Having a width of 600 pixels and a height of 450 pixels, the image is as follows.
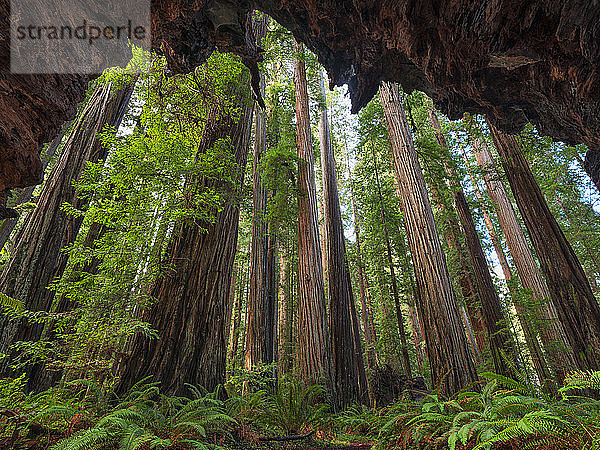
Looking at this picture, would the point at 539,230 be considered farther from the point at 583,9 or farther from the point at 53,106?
the point at 53,106

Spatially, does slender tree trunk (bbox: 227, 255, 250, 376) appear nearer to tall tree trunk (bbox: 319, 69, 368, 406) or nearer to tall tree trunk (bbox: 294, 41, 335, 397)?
tall tree trunk (bbox: 319, 69, 368, 406)

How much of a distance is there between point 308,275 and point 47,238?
502 cm

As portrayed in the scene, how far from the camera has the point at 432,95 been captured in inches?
149

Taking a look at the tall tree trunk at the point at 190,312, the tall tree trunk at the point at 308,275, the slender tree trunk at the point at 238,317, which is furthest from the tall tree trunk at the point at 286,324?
the tall tree trunk at the point at 190,312

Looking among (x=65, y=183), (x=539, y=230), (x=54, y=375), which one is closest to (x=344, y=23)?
(x=539, y=230)

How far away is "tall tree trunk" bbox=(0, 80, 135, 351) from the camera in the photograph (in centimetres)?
A: 433

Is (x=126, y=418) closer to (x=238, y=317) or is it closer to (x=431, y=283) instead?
(x=431, y=283)

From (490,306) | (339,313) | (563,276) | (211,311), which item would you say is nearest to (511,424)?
(211,311)

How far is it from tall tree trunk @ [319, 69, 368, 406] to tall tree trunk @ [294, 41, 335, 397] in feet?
0.96

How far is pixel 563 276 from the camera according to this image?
438cm

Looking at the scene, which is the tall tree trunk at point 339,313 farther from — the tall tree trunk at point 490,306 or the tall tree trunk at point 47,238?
the tall tree trunk at point 47,238

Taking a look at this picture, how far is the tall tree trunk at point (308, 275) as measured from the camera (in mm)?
6168

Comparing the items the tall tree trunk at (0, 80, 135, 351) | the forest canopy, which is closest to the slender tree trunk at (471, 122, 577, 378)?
the forest canopy

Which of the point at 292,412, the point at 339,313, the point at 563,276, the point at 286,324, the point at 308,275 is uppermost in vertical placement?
the point at 308,275
